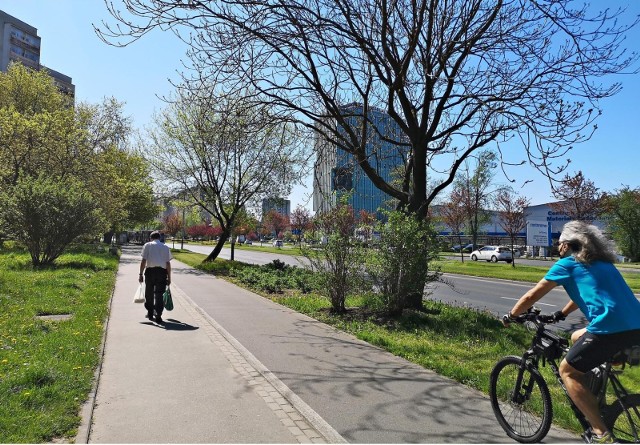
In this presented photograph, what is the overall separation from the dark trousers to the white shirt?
10 centimetres

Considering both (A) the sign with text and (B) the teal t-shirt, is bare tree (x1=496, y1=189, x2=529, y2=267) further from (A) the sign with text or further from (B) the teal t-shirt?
(B) the teal t-shirt

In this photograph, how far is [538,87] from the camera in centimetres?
1058

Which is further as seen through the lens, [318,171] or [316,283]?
[318,171]

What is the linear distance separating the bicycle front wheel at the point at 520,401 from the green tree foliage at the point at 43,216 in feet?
61.4

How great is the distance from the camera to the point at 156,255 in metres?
9.88

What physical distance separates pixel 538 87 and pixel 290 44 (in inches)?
216

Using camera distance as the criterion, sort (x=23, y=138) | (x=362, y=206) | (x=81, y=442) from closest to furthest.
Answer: (x=81, y=442) < (x=362, y=206) < (x=23, y=138)

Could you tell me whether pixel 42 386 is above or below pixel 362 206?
below

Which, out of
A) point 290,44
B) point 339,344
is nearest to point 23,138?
point 290,44

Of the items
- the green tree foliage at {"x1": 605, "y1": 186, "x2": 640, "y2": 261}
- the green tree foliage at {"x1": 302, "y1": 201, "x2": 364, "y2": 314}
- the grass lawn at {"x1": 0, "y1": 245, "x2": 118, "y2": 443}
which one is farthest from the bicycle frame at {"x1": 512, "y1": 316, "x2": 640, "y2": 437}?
the green tree foliage at {"x1": 605, "y1": 186, "x2": 640, "y2": 261}

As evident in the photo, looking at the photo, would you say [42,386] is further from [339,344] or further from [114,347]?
[339,344]

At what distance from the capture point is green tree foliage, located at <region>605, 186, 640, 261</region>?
4738 cm

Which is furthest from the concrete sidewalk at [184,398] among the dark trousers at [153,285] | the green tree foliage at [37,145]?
the green tree foliage at [37,145]

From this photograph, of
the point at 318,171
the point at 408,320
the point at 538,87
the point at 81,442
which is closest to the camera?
the point at 81,442
